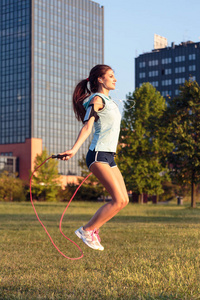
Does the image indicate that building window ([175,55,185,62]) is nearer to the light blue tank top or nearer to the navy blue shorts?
the light blue tank top

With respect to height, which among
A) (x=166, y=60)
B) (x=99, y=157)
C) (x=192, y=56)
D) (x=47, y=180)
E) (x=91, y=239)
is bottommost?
(x=47, y=180)

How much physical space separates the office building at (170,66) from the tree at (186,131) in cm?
11426

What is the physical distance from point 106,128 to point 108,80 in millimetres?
792

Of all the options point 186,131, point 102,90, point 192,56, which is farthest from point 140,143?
point 192,56

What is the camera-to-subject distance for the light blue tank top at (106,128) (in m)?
5.95

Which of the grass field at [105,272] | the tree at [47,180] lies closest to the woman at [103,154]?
the grass field at [105,272]

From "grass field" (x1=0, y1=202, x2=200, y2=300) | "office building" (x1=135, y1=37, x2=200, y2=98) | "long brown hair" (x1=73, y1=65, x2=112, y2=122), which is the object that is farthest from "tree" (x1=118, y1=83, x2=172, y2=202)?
"office building" (x1=135, y1=37, x2=200, y2=98)

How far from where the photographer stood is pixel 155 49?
158 meters

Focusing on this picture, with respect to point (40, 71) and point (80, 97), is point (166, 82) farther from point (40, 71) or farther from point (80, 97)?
point (80, 97)

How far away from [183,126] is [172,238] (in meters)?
21.8

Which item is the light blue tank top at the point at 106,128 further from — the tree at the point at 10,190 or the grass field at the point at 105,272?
the tree at the point at 10,190

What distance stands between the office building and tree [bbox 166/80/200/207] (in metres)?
114

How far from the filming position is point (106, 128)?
6.06 metres

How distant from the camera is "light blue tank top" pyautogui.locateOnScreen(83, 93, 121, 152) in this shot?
5.95 meters
